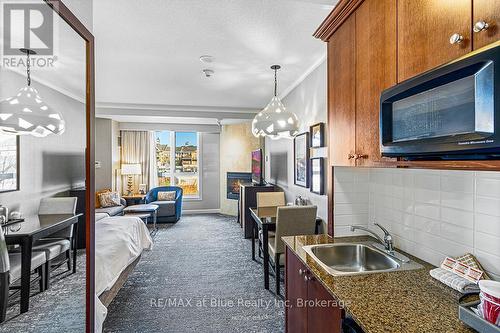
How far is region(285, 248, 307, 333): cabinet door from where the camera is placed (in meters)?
1.62

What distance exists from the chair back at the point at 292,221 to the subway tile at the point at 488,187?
1603mm

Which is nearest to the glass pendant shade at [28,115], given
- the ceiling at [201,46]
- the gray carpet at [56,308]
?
the gray carpet at [56,308]

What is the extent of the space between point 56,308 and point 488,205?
7.00ft

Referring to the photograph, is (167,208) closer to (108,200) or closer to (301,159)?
(108,200)

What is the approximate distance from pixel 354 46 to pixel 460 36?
2.55ft

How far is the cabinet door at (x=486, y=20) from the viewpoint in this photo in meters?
0.76

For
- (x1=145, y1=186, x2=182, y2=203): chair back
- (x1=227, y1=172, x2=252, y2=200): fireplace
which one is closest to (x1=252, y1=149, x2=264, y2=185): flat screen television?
(x1=227, y1=172, x2=252, y2=200): fireplace

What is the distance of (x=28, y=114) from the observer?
1.07 meters

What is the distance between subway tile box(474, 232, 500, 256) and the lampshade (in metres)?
6.68

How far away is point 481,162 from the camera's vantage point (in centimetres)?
79

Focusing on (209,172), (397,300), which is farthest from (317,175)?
(209,172)

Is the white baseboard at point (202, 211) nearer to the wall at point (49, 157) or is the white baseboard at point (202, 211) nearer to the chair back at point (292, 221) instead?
the chair back at point (292, 221)

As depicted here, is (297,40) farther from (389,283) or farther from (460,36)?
(389,283)

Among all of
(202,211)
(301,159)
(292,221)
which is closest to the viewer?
(292,221)
